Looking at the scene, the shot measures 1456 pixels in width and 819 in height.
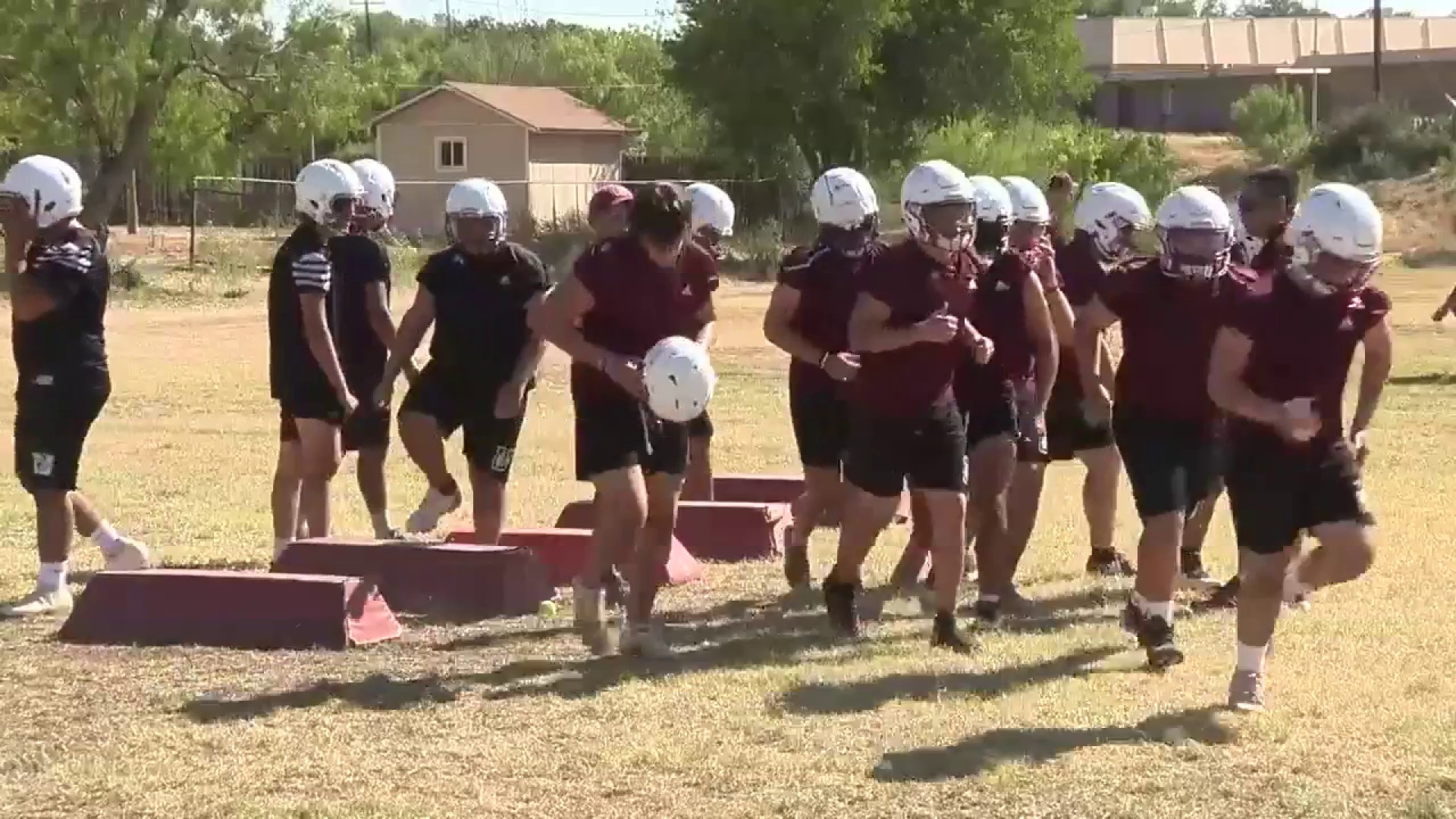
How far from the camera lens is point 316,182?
10602 millimetres

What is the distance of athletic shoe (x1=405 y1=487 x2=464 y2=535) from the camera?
1127 centimetres

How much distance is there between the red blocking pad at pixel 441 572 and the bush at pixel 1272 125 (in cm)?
6279

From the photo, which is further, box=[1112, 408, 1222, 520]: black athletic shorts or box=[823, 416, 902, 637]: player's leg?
box=[823, 416, 902, 637]: player's leg

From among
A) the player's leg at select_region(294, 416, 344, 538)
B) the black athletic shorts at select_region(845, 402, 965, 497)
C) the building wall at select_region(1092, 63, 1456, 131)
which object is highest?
the building wall at select_region(1092, 63, 1456, 131)

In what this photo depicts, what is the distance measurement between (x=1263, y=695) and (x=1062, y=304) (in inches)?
103

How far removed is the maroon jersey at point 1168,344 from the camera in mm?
8766

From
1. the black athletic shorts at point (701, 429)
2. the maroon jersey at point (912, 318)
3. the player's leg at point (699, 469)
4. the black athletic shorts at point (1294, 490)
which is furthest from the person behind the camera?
the player's leg at point (699, 469)

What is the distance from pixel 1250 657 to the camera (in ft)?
26.0

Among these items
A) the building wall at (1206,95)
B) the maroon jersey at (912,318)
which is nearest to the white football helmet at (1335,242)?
the maroon jersey at (912,318)

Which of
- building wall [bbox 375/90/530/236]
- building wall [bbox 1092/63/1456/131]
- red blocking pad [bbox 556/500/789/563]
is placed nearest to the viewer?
red blocking pad [bbox 556/500/789/563]

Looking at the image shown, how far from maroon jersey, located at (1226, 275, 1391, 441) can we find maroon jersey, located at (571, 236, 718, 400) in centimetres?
235

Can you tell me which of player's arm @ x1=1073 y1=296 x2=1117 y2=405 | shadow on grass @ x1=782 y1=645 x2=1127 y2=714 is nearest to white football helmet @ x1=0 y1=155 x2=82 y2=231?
shadow on grass @ x1=782 y1=645 x2=1127 y2=714

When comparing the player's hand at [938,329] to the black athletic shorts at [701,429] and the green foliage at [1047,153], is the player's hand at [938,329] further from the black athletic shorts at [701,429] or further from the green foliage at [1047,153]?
the green foliage at [1047,153]

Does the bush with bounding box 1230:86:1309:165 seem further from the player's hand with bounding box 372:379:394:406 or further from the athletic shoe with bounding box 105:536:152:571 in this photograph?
the athletic shoe with bounding box 105:536:152:571
